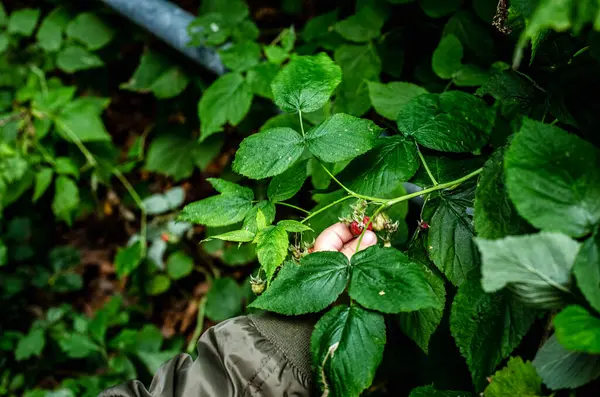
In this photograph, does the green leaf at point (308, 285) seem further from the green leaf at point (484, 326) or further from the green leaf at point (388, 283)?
the green leaf at point (484, 326)

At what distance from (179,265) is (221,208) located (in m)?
1.43

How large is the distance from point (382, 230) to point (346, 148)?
20 cm

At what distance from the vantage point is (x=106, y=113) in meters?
2.83

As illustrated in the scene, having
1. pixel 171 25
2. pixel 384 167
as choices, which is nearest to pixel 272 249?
pixel 384 167

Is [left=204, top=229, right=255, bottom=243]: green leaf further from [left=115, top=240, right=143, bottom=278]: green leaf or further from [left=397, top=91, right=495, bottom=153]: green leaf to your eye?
[left=115, top=240, right=143, bottom=278]: green leaf

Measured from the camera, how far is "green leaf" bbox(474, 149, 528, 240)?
753 millimetres

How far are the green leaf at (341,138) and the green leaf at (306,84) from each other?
0.05 meters

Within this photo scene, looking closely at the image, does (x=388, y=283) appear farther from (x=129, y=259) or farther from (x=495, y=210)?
(x=129, y=259)

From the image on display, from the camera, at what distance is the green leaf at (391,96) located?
Answer: 48.6 inches

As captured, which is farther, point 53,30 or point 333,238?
point 53,30

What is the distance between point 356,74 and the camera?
1468mm

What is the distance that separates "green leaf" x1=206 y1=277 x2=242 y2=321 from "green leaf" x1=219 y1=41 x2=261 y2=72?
1.00 metres

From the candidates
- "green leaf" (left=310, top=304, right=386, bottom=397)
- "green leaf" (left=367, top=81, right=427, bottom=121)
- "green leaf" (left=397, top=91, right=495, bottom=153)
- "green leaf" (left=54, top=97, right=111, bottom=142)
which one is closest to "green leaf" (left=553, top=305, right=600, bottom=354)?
"green leaf" (left=310, top=304, right=386, bottom=397)

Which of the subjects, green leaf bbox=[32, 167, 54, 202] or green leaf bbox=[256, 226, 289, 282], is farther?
green leaf bbox=[32, 167, 54, 202]
